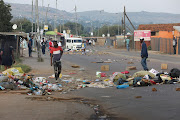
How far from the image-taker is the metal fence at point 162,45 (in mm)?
45156

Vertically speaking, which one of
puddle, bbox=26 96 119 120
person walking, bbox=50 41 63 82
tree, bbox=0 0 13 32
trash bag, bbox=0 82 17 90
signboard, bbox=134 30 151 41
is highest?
tree, bbox=0 0 13 32

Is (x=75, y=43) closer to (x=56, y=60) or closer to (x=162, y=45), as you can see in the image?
(x=162, y=45)

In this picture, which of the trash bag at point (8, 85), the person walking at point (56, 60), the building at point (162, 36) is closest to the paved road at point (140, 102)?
the trash bag at point (8, 85)

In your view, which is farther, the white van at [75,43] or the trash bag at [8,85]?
the white van at [75,43]

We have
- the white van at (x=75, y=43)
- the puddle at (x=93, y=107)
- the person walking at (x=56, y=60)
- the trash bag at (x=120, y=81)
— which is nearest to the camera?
the puddle at (x=93, y=107)

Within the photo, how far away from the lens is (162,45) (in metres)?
50.8

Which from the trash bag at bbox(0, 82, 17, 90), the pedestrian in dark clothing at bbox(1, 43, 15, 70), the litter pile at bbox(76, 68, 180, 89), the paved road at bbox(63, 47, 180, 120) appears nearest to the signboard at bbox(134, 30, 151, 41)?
the pedestrian in dark clothing at bbox(1, 43, 15, 70)

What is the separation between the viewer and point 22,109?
8.98m

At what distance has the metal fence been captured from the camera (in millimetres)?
45156

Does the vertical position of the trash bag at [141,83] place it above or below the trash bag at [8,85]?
below

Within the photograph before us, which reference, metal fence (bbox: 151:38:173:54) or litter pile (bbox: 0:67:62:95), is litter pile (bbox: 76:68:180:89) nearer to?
litter pile (bbox: 0:67:62:95)

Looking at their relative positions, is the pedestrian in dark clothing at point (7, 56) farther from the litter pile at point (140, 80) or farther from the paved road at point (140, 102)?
the paved road at point (140, 102)

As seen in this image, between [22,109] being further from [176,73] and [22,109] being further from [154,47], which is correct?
[154,47]

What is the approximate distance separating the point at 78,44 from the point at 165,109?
56416 millimetres
